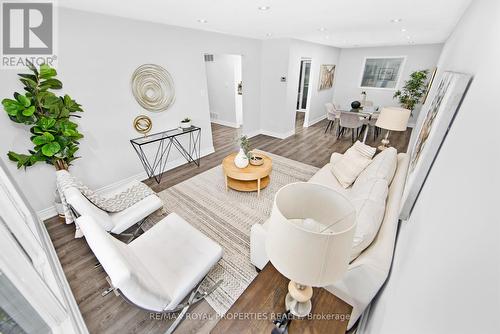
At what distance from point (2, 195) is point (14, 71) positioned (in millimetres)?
1668

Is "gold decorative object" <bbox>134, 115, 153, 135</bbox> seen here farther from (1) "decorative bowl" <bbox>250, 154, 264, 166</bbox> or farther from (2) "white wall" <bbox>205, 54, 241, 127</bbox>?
(2) "white wall" <bbox>205, 54, 241, 127</bbox>

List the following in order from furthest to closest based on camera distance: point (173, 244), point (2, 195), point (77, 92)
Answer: point (77, 92) < point (173, 244) < point (2, 195)

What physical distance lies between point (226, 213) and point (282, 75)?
151 inches

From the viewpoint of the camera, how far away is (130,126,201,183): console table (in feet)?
11.1

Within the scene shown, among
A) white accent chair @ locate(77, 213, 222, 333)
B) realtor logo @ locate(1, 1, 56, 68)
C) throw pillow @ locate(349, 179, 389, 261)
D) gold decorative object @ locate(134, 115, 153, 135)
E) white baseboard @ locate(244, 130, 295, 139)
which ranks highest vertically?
realtor logo @ locate(1, 1, 56, 68)

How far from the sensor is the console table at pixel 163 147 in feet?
11.1

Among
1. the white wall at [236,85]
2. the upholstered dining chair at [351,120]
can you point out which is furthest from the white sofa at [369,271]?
the white wall at [236,85]

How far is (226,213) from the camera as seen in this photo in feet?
9.03

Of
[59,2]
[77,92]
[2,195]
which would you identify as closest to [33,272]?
[2,195]

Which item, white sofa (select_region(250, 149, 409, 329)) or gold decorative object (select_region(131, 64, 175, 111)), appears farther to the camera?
gold decorative object (select_region(131, 64, 175, 111))

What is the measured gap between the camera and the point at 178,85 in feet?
11.9

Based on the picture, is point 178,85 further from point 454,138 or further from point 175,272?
point 454,138

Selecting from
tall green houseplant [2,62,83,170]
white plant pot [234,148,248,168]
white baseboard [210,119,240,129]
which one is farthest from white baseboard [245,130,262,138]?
tall green houseplant [2,62,83,170]

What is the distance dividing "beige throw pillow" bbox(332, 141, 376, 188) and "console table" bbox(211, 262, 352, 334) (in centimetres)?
173
